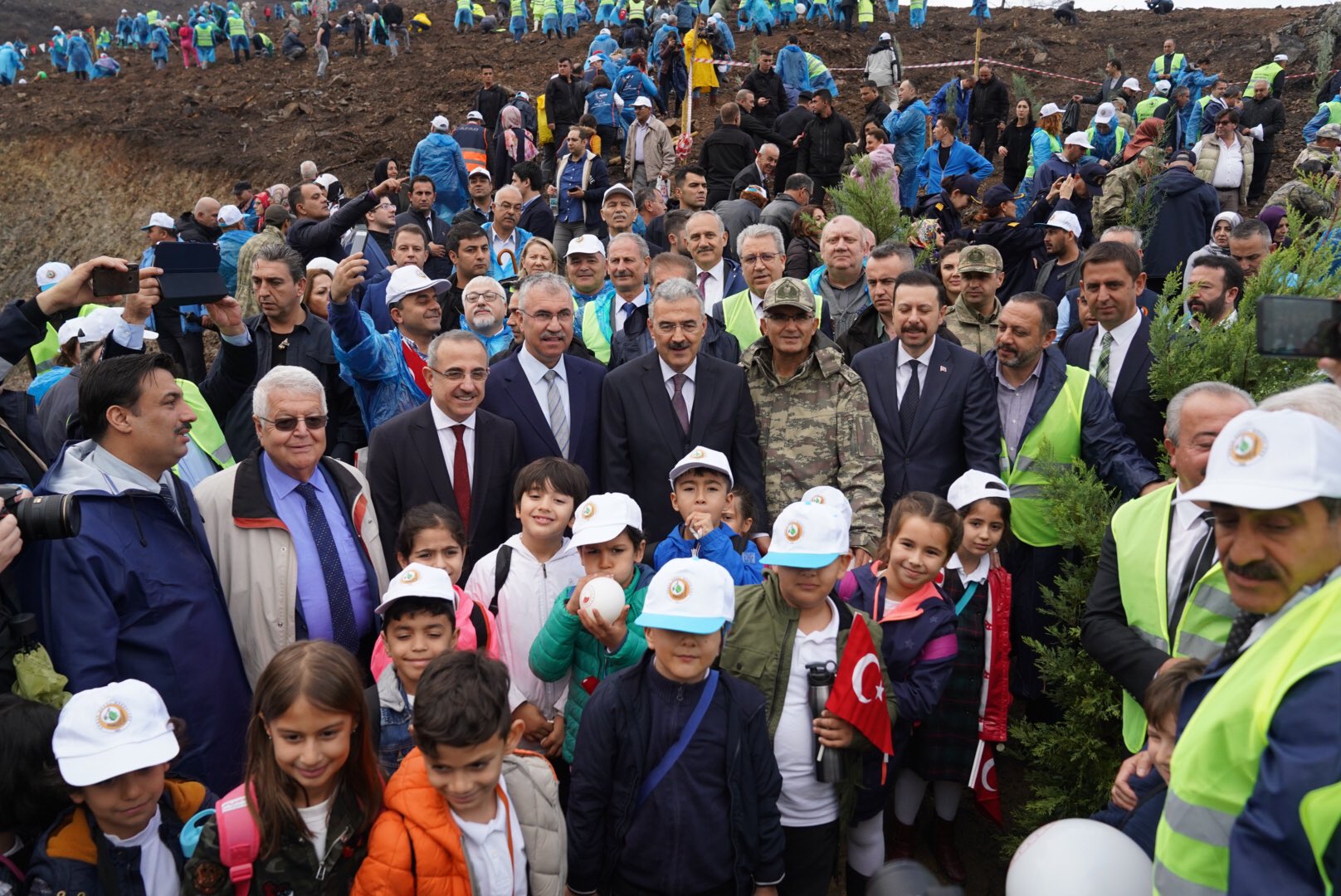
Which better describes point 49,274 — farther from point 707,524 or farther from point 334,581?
point 707,524

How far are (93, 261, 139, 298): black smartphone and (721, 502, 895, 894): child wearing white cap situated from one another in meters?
2.77

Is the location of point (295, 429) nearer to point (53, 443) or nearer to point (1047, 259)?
point (53, 443)

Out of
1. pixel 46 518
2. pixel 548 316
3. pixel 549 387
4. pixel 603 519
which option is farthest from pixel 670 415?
pixel 46 518

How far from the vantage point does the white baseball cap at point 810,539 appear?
3564 millimetres

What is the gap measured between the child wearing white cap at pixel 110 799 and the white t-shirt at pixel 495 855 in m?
0.88

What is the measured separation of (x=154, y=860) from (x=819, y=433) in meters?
3.34

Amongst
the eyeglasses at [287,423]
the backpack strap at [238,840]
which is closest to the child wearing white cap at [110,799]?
the backpack strap at [238,840]

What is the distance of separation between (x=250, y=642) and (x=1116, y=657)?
10.6ft

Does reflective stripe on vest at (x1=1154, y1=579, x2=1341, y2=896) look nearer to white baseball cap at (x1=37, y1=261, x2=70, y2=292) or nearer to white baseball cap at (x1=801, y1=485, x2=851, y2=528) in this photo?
white baseball cap at (x1=801, y1=485, x2=851, y2=528)

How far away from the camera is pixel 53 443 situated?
186 inches

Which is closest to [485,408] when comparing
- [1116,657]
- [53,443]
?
[53,443]

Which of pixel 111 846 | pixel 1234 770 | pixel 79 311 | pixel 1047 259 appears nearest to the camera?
pixel 1234 770

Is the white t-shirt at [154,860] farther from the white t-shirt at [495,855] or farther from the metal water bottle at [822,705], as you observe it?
the metal water bottle at [822,705]

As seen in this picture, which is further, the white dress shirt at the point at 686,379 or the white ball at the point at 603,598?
the white dress shirt at the point at 686,379
